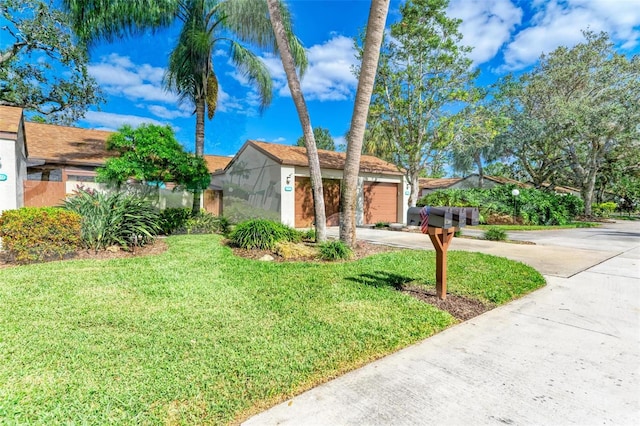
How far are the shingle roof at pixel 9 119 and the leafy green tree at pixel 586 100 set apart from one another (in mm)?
24508

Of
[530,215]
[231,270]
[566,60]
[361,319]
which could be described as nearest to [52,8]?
[231,270]

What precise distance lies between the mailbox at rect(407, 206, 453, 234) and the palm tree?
8842 millimetres

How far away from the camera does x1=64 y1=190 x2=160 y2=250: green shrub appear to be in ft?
21.5

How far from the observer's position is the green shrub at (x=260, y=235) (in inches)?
290

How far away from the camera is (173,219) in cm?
1091

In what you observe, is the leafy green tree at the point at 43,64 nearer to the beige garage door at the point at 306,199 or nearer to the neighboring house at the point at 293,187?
the neighboring house at the point at 293,187

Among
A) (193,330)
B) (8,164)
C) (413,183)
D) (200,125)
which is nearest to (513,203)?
(413,183)

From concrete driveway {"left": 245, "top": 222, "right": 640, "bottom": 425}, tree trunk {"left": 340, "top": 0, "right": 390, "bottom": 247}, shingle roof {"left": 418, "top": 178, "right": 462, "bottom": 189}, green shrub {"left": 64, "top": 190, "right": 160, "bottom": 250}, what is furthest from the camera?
shingle roof {"left": 418, "top": 178, "right": 462, "bottom": 189}

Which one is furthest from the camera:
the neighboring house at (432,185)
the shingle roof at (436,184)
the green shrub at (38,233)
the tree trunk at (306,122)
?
the shingle roof at (436,184)

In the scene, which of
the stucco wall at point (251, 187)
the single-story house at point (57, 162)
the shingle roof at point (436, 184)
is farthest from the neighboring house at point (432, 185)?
the single-story house at point (57, 162)

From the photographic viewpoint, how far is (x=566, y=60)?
19.7m

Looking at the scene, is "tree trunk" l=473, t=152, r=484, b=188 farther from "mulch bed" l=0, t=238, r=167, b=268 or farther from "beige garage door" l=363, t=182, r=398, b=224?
"mulch bed" l=0, t=238, r=167, b=268

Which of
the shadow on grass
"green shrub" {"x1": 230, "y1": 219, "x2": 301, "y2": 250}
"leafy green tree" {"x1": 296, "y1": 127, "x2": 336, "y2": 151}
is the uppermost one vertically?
"leafy green tree" {"x1": 296, "y1": 127, "x2": 336, "y2": 151}

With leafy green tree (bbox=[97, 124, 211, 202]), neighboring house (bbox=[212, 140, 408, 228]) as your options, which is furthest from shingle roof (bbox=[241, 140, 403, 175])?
leafy green tree (bbox=[97, 124, 211, 202])
